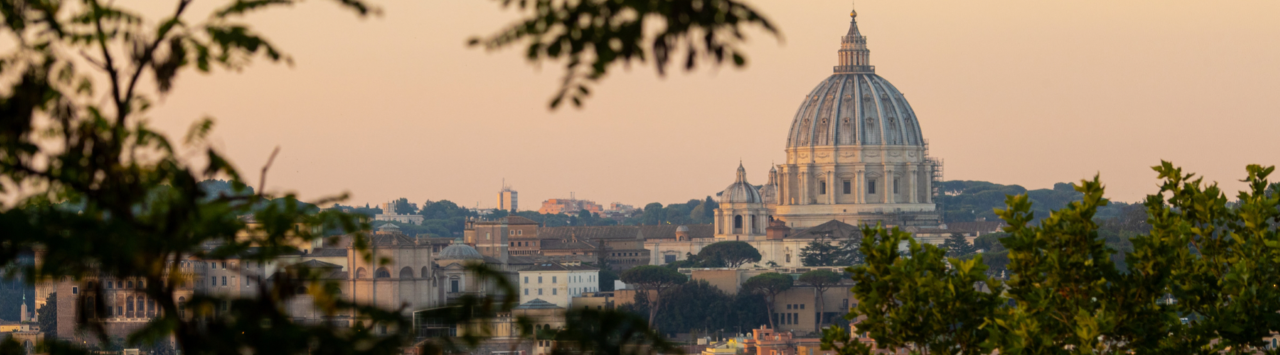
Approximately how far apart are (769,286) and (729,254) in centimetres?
1812

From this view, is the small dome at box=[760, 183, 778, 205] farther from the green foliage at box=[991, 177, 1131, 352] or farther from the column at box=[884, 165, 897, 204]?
the green foliage at box=[991, 177, 1131, 352]

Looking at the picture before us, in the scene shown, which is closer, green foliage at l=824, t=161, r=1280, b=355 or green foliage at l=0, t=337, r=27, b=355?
green foliage at l=0, t=337, r=27, b=355

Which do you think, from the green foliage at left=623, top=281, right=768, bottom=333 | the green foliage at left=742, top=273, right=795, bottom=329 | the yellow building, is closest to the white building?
the green foliage at left=623, top=281, right=768, bottom=333

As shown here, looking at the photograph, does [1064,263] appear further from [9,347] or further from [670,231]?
[670,231]

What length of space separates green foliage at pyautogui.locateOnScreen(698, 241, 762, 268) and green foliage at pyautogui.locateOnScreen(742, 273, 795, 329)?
16.0 m

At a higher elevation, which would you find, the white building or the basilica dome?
the basilica dome

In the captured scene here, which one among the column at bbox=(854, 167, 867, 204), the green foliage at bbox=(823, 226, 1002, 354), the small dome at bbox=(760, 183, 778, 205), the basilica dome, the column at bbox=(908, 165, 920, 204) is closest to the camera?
the green foliage at bbox=(823, 226, 1002, 354)

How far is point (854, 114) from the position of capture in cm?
11594

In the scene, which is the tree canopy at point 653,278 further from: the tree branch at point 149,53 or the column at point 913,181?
the tree branch at point 149,53

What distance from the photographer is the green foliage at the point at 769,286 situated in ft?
294

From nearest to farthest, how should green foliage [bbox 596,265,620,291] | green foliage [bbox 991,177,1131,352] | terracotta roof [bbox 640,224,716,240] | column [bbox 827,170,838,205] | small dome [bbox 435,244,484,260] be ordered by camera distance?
green foliage [bbox 991,177,1131,352] < small dome [bbox 435,244,484,260] < green foliage [bbox 596,265,620,291] < column [bbox 827,170,838,205] < terracotta roof [bbox 640,224,716,240]

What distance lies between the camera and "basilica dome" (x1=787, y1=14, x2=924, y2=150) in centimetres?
11594

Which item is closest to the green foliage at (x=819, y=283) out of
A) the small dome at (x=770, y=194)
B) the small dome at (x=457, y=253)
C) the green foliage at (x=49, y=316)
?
the small dome at (x=457, y=253)

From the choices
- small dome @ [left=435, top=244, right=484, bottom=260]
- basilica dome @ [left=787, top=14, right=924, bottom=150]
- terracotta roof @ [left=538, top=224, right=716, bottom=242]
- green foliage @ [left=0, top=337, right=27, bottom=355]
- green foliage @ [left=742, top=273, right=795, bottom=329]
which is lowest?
green foliage @ [left=742, top=273, right=795, bottom=329]
